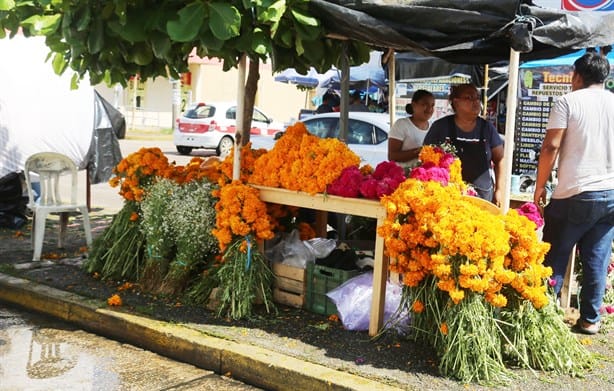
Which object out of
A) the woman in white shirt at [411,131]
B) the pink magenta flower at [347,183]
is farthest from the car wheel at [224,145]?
the pink magenta flower at [347,183]

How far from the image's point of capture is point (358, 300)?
535 cm

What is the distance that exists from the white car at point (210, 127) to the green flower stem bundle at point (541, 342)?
18.3 metres

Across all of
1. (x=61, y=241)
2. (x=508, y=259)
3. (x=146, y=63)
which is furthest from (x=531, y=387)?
(x=61, y=241)

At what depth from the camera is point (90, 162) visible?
403 inches

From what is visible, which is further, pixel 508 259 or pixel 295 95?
pixel 295 95

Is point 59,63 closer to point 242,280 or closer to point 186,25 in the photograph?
point 186,25

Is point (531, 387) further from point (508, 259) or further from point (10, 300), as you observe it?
point (10, 300)

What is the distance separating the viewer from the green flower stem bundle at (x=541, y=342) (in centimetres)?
457

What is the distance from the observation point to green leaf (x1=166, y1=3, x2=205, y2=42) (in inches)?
184

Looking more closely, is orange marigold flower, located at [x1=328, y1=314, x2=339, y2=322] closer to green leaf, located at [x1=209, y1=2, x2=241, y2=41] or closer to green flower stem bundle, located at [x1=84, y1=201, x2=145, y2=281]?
green flower stem bundle, located at [x1=84, y1=201, x2=145, y2=281]

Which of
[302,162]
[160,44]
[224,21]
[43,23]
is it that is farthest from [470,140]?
[43,23]

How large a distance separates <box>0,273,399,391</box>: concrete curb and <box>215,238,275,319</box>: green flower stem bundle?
0.38 meters

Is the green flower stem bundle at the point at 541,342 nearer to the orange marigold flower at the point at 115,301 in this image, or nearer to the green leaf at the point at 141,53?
the orange marigold flower at the point at 115,301

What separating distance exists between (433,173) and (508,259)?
776mm
